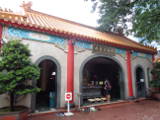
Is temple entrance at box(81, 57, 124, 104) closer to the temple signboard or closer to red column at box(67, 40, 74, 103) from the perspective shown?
the temple signboard

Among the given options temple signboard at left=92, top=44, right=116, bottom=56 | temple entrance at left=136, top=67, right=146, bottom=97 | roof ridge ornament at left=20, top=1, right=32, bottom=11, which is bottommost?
temple entrance at left=136, top=67, right=146, bottom=97

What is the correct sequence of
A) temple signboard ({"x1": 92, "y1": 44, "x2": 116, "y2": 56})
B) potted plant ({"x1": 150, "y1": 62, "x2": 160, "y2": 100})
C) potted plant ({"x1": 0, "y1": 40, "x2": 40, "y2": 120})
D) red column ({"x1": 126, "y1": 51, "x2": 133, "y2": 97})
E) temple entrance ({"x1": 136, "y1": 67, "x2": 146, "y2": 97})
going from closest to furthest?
potted plant ({"x1": 0, "y1": 40, "x2": 40, "y2": 120})
temple signboard ({"x1": 92, "y1": 44, "x2": 116, "y2": 56})
red column ({"x1": 126, "y1": 51, "x2": 133, "y2": 97})
potted plant ({"x1": 150, "y1": 62, "x2": 160, "y2": 100})
temple entrance ({"x1": 136, "y1": 67, "x2": 146, "y2": 97})

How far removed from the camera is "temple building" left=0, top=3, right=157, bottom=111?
16.1ft

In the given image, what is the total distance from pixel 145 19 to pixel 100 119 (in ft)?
16.4

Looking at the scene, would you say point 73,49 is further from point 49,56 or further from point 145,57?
point 145,57

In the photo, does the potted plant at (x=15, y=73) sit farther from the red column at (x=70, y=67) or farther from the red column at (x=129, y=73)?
the red column at (x=129, y=73)

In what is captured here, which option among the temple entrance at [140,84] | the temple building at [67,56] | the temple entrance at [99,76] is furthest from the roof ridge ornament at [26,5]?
the temple entrance at [140,84]

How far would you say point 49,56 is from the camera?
546cm

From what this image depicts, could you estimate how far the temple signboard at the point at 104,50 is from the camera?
676 centimetres

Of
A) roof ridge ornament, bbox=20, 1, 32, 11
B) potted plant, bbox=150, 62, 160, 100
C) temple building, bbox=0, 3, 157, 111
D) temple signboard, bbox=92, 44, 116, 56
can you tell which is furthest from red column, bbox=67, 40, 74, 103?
potted plant, bbox=150, 62, 160, 100

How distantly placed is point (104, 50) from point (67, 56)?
238cm

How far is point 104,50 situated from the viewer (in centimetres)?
709

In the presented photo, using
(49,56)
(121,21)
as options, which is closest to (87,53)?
(49,56)

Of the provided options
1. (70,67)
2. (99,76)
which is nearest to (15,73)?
(70,67)
